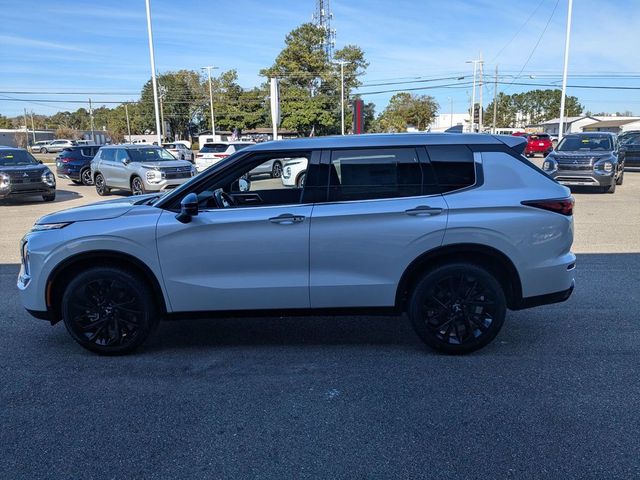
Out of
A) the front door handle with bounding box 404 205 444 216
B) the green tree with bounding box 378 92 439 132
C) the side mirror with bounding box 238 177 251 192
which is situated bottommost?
the front door handle with bounding box 404 205 444 216

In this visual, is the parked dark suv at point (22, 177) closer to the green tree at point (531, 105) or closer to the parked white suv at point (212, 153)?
the parked white suv at point (212, 153)

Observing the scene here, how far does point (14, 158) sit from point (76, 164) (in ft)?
23.5

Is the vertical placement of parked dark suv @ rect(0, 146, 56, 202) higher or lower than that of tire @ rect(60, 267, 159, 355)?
higher

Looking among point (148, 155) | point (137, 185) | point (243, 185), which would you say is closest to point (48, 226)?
point (243, 185)

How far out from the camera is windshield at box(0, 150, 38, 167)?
15.8 meters

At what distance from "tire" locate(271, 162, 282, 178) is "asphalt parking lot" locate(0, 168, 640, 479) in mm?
1511

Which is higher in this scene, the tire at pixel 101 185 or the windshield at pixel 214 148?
the windshield at pixel 214 148

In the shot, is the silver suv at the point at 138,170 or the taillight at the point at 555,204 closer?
the taillight at the point at 555,204

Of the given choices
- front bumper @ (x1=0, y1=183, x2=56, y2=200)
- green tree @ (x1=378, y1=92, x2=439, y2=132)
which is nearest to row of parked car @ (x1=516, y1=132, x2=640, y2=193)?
front bumper @ (x1=0, y1=183, x2=56, y2=200)

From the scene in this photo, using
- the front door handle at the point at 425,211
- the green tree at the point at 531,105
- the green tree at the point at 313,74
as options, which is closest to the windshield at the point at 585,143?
the front door handle at the point at 425,211

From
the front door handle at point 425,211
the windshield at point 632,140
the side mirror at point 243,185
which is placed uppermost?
the windshield at point 632,140

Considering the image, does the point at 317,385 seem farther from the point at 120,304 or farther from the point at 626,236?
the point at 626,236

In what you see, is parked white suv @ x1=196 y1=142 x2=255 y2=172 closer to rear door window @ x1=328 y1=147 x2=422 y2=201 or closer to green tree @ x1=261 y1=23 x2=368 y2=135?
rear door window @ x1=328 y1=147 x2=422 y2=201

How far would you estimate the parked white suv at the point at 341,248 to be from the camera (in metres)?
4.26
